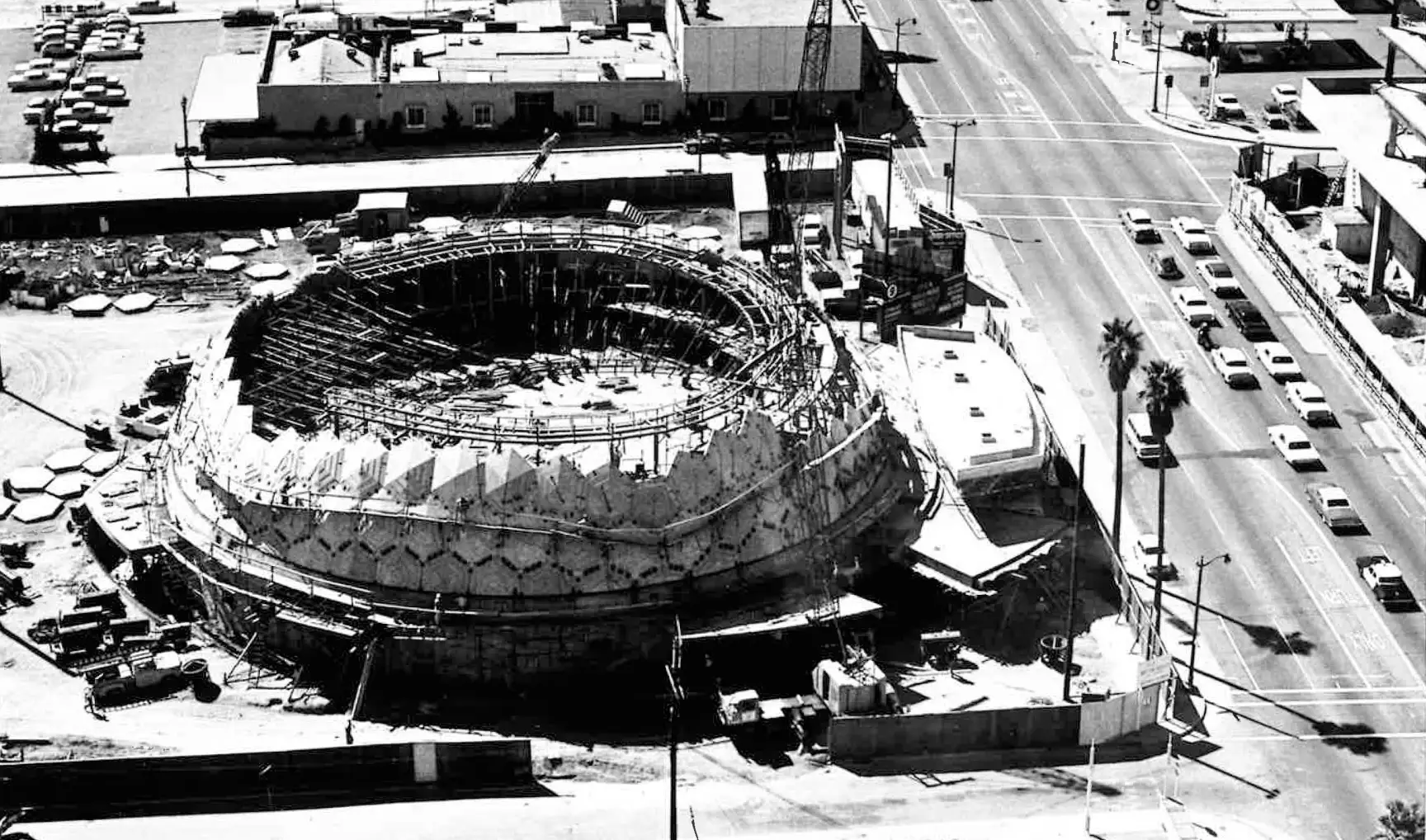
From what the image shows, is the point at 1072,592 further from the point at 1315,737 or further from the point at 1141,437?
the point at 1141,437

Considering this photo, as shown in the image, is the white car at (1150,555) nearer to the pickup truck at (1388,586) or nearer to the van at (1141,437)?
the pickup truck at (1388,586)

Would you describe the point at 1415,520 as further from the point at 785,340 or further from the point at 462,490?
the point at 462,490

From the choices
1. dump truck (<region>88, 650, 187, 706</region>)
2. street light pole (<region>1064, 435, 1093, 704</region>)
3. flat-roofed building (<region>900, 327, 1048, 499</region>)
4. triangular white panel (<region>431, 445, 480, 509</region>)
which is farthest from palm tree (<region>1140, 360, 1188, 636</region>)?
dump truck (<region>88, 650, 187, 706</region>)

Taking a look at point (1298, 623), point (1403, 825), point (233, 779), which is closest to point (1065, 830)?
point (1403, 825)

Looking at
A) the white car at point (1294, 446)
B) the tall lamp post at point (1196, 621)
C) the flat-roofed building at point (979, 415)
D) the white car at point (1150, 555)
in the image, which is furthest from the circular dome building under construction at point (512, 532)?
the white car at point (1294, 446)

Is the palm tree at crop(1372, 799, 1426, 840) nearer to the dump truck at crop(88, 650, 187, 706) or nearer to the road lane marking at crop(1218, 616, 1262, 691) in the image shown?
the road lane marking at crop(1218, 616, 1262, 691)

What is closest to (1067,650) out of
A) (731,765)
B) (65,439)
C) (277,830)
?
(731,765)
